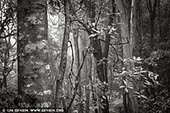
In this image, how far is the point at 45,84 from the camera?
2.55 meters

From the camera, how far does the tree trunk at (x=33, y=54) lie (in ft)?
8.28

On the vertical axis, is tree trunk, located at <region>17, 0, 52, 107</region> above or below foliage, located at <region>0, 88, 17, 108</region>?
above

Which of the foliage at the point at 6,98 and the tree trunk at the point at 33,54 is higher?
the tree trunk at the point at 33,54

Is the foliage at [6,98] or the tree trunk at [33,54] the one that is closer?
the tree trunk at [33,54]

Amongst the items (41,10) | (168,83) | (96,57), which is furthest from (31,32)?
(168,83)

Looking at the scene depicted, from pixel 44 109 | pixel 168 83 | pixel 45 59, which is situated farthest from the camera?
pixel 168 83

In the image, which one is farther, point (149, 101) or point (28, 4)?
point (149, 101)

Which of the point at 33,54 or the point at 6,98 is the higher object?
the point at 33,54

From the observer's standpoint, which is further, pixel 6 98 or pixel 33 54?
pixel 6 98

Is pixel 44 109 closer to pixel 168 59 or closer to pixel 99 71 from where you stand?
pixel 99 71

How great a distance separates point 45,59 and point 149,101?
6.42 metres

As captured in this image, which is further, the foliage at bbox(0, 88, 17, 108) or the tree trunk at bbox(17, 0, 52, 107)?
the foliage at bbox(0, 88, 17, 108)

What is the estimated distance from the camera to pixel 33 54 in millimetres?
2588

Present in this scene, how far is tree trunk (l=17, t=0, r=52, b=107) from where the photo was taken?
252 centimetres
